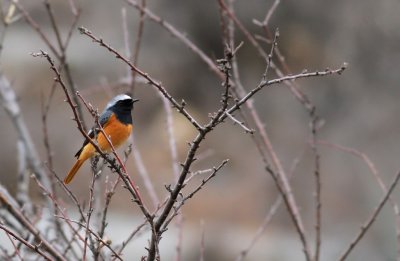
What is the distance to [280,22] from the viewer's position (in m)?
11.7

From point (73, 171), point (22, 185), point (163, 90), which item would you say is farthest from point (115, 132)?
point (163, 90)

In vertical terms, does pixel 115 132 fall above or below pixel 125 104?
below

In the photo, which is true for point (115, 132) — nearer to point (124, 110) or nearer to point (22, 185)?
point (124, 110)

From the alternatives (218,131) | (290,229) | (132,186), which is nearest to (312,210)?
(290,229)

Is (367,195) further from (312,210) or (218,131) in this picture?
(218,131)

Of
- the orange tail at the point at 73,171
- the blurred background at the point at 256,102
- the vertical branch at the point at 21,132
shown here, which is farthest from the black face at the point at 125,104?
the blurred background at the point at 256,102

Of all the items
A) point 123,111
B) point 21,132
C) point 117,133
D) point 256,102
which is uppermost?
point 256,102

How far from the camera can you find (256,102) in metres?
11.5

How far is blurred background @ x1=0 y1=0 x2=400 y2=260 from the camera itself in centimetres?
1021

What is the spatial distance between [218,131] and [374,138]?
8.55ft

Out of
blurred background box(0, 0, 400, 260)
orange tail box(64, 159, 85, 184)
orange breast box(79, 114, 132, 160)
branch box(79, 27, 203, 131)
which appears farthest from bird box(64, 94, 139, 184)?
blurred background box(0, 0, 400, 260)

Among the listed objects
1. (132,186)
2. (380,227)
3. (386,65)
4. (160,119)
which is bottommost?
(132,186)

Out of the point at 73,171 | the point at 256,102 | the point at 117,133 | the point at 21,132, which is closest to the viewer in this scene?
the point at 21,132

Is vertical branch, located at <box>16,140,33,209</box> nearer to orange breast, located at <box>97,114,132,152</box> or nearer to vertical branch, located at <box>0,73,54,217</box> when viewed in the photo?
vertical branch, located at <box>0,73,54,217</box>
